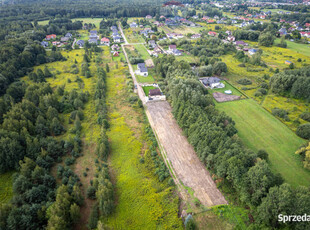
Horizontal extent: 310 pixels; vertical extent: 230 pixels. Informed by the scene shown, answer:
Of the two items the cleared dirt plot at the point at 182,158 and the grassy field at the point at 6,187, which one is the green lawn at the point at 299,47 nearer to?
the cleared dirt plot at the point at 182,158

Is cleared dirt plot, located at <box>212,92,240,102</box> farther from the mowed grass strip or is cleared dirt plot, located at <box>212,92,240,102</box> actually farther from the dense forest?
the mowed grass strip

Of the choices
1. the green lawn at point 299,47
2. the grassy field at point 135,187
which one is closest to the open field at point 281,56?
the green lawn at point 299,47

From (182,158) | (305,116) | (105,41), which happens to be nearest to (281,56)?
(305,116)

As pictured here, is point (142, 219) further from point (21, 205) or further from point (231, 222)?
point (21, 205)

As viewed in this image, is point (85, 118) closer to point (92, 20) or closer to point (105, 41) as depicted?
point (105, 41)

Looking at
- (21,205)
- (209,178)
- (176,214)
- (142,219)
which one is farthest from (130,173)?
(21,205)

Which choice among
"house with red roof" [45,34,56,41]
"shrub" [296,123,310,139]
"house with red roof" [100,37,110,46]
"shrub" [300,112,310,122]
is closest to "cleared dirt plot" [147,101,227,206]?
"shrub" [296,123,310,139]
